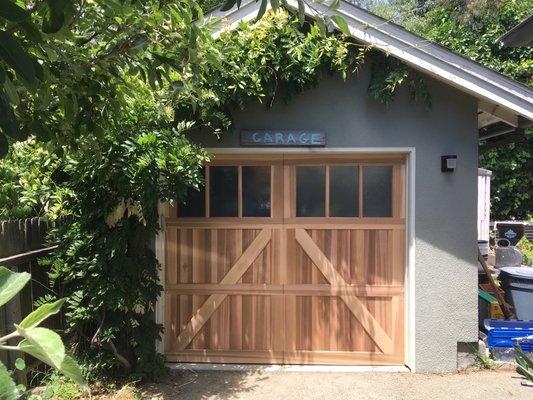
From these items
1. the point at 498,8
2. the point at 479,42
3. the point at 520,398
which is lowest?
the point at 520,398

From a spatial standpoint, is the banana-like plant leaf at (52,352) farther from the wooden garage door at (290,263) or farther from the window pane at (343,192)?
the window pane at (343,192)

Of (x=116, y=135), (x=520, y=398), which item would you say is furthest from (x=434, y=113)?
(x=116, y=135)

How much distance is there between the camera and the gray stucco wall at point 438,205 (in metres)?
5.01

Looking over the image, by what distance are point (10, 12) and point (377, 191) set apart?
468 centimetres

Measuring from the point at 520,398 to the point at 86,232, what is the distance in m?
4.40

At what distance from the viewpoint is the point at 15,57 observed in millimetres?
1002

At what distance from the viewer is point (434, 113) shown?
5.04 metres

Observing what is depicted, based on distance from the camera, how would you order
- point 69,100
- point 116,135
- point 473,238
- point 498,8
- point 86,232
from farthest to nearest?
point 498,8 → point 473,238 → point 86,232 → point 116,135 → point 69,100

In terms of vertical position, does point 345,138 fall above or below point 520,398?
above

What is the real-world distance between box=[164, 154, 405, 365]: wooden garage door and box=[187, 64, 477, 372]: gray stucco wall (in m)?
0.27

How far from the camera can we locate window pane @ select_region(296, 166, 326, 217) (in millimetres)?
5312

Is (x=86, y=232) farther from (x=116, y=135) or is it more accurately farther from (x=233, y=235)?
(x=233, y=235)

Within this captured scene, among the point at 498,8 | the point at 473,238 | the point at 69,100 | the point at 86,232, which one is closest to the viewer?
the point at 69,100

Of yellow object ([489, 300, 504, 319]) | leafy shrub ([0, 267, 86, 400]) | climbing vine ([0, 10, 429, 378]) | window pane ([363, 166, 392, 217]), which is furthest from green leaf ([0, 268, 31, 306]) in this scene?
yellow object ([489, 300, 504, 319])
